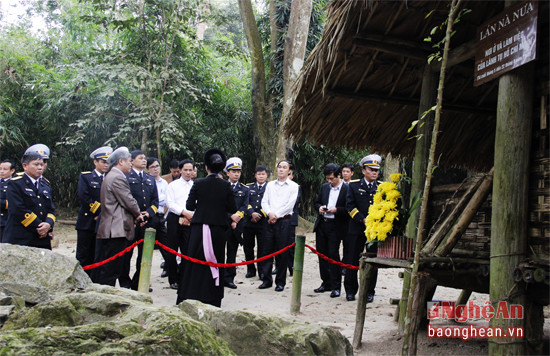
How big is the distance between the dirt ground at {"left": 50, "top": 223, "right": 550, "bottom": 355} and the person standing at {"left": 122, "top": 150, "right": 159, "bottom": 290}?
450 mm

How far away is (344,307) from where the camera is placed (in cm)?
671

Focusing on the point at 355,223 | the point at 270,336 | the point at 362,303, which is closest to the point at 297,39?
the point at 355,223

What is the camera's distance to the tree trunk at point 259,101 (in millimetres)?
12602

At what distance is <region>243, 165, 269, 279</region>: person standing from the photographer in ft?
26.8

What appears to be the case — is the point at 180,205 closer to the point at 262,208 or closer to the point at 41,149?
the point at 262,208

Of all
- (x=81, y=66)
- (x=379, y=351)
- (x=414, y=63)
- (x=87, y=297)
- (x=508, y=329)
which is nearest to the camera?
(x=508, y=329)

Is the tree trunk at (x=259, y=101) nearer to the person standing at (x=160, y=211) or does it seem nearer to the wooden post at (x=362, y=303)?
the person standing at (x=160, y=211)

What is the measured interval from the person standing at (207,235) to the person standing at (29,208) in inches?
71.3

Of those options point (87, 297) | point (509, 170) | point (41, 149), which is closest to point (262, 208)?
point (41, 149)

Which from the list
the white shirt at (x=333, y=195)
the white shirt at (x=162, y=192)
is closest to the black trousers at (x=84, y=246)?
the white shirt at (x=162, y=192)

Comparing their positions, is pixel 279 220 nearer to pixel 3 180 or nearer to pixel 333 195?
pixel 333 195

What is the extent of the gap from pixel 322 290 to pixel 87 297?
4.67m

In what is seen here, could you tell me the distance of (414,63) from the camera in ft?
16.9

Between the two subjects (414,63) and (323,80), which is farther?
(414,63)
